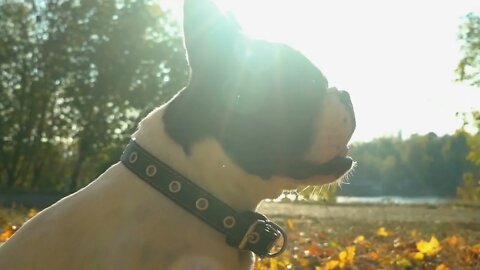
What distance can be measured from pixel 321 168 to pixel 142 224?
907 millimetres

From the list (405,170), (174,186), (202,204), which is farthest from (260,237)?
(405,170)

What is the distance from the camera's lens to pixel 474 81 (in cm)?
1736

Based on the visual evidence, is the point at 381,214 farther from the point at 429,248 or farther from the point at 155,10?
the point at 155,10

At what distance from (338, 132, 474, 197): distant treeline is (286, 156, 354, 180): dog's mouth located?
6772cm

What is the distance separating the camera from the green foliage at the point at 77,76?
97.0 ft

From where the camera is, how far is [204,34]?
9.29 ft

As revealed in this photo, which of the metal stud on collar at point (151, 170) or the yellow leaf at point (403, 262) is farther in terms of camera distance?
the yellow leaf at point (403, 262)

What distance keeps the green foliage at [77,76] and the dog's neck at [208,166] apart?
2645 cm

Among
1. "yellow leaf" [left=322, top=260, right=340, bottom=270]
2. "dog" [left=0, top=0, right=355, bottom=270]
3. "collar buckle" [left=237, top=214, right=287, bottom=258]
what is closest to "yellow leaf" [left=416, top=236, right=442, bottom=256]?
"yellow leaf" [left=322, top=260, right=340, bottom=270]

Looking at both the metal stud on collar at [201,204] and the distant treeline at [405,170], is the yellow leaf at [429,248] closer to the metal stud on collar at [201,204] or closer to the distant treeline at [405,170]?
the metal stud on collar at [201,204]

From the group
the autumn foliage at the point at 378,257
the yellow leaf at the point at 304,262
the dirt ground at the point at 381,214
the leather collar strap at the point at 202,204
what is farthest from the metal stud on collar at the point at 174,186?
the dirt ground at the point at 381,214

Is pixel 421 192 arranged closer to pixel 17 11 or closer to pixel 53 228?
pixel 17 11

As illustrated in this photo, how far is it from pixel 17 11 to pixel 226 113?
29324mm

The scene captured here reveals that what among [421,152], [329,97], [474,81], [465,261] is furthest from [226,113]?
[421,152]
